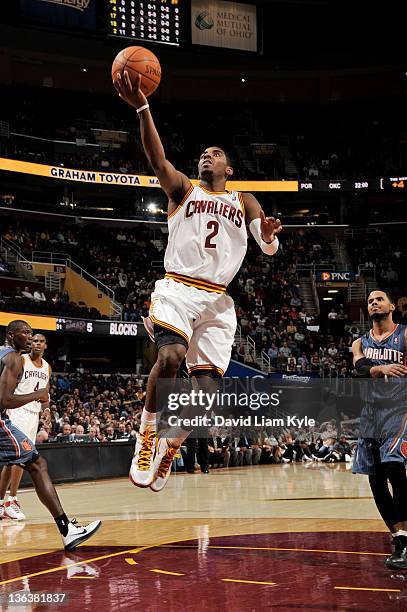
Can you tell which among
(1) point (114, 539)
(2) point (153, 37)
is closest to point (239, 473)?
(1) point (114, 539)

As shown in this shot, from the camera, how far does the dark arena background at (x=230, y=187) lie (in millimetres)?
15414

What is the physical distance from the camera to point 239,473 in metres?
18.0

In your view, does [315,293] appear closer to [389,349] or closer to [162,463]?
[389,349]

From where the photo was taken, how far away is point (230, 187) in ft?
106

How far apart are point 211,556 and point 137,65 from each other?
397 cm

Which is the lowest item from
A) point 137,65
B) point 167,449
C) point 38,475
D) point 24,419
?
point 38,475

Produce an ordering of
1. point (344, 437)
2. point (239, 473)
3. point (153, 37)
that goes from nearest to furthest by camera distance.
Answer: point (239, 473) < point (344, 437) < point (153, 37)

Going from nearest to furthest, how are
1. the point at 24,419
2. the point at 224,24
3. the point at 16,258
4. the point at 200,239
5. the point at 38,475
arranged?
the point at 200,239 → the point at 38,475 → the point at 24,419 → the point at 16,258 → the point at 224,24

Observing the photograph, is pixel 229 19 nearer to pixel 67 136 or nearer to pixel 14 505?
pixel 67 136

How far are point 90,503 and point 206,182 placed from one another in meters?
6.72

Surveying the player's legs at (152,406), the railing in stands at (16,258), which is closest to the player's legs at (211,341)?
the player's legs at (152,406)

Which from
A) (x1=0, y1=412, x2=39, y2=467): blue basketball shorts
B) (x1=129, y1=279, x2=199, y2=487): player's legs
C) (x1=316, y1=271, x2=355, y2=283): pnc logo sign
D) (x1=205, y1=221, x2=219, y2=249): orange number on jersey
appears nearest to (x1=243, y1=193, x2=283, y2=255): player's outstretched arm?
(x1=205, y1=221, x2=219, y2=249): orange number on jersey

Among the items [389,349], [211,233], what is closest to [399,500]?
[389,349]

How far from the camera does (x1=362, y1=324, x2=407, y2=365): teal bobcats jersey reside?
6.25 meters
